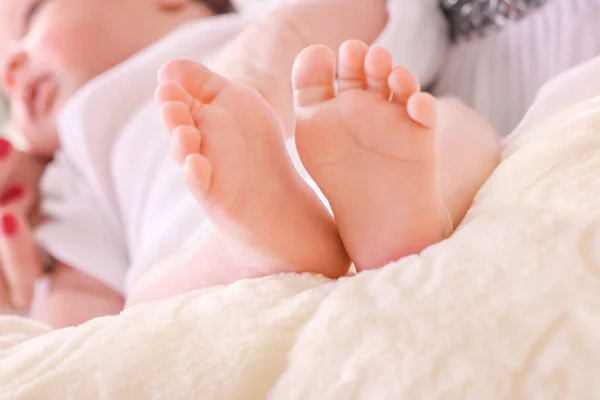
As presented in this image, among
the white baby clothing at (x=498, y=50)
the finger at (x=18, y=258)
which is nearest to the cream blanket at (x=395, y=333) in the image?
the white baby clothing at (x=498, y=50)

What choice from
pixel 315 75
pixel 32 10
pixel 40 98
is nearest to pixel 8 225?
pixel 40 98

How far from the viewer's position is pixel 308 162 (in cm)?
48

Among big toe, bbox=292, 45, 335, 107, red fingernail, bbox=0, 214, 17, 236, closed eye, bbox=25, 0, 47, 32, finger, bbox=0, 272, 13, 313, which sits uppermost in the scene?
big toe, bbox=292, 45, 335, 107

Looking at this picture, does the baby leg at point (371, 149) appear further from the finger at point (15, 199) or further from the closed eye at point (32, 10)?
the closed eye at point (32, 10)

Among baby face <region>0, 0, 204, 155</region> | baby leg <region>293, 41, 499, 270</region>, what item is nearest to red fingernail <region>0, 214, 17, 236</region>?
baby face <region>0, 0, 204, 155</region>

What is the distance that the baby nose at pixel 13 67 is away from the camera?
1094mm

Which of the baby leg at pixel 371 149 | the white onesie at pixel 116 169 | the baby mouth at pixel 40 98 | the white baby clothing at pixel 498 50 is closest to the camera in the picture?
the baby leg at pixel 371 149

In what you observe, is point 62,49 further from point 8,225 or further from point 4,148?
point 8,225

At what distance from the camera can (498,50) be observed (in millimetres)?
875

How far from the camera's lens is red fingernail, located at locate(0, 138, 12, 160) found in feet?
3.33

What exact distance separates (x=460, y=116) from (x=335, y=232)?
0.28 meters

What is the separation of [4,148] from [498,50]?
0.85m

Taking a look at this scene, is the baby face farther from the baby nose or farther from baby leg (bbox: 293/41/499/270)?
baby leg (bbox: 293/41/499/270)

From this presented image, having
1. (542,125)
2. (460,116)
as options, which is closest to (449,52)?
(460,116)
